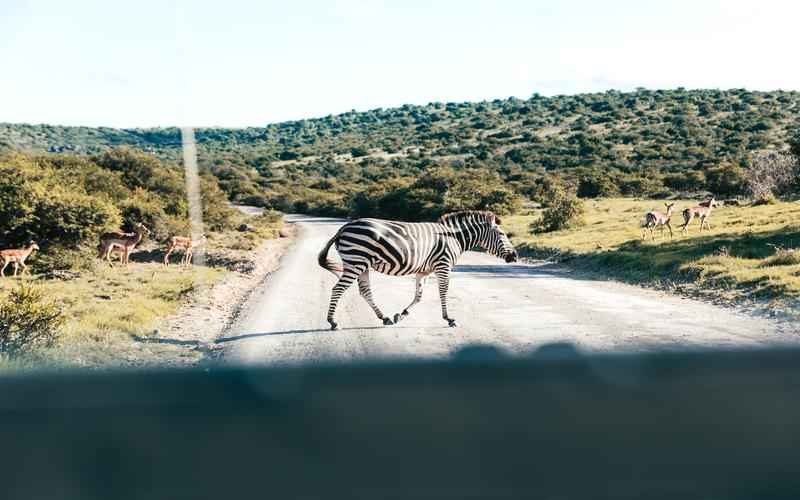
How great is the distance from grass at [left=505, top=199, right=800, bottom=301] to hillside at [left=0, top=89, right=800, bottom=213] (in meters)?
17.0

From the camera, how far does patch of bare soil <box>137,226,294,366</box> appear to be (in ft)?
28.5

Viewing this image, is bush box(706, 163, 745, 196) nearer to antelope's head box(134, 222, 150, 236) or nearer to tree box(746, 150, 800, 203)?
tree box(746, 150, 800, 203)

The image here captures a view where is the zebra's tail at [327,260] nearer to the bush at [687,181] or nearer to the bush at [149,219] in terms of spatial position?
the bush at [149,219]

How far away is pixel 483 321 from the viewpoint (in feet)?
33.7

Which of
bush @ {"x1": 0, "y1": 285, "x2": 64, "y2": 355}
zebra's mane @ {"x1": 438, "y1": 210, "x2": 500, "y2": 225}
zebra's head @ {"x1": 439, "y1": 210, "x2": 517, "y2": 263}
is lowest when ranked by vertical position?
bush @ {"x1": 0, "y1": 285, "x2": 64, "y2": 355}

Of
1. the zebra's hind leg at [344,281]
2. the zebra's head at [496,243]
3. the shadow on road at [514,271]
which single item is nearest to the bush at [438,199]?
the shadow on road at [514,271]

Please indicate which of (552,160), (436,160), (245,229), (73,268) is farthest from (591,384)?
(436,160)

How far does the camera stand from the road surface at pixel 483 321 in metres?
8.24

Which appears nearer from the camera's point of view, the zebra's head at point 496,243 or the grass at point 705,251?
the zebra's head at point 496,243

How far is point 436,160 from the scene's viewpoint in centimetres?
7062

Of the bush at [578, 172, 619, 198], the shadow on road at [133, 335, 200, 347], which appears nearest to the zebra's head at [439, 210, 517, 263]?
the shadow on road at [133, 335, 200, 347]

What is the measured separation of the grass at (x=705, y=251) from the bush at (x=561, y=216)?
0.48 meters

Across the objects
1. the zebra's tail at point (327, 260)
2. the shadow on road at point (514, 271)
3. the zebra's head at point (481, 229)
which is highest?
the zebra's head at point (481, 229)

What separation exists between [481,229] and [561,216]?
16.4 meters
